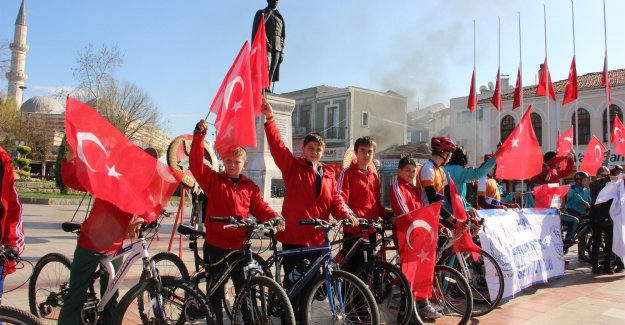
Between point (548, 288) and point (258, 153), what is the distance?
22.7ft

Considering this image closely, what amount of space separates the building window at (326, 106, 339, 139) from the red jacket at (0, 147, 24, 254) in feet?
123

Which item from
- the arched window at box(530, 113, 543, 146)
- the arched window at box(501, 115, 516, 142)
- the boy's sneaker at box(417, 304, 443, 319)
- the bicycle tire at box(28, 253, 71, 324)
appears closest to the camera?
the bicycle tire at box(28, 253, 71, 324)

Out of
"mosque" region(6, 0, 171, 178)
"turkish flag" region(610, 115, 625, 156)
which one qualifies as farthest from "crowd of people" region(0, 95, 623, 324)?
"mosque" region(6, 0, 171, 178)

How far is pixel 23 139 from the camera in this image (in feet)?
138

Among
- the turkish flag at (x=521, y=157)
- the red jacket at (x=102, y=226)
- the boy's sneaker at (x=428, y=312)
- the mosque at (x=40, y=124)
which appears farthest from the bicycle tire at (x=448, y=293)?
the mosque at (x=40, y=124)

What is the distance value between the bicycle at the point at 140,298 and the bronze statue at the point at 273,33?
842 cm

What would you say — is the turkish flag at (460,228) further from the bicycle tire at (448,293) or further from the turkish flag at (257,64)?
the turkish flag at (257,64)

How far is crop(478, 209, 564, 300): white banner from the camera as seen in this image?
570 cm

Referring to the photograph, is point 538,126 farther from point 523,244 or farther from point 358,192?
point 358,192

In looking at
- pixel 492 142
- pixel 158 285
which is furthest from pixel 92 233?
pixel 492 142

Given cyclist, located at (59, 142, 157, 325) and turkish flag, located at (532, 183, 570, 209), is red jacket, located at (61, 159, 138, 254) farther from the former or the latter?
turkish flag, located at (532, 183, 570, 209)

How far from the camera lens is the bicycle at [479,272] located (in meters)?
5.19

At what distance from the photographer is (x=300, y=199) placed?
14.3 ft

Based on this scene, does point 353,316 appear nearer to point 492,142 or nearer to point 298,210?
point 298,210
